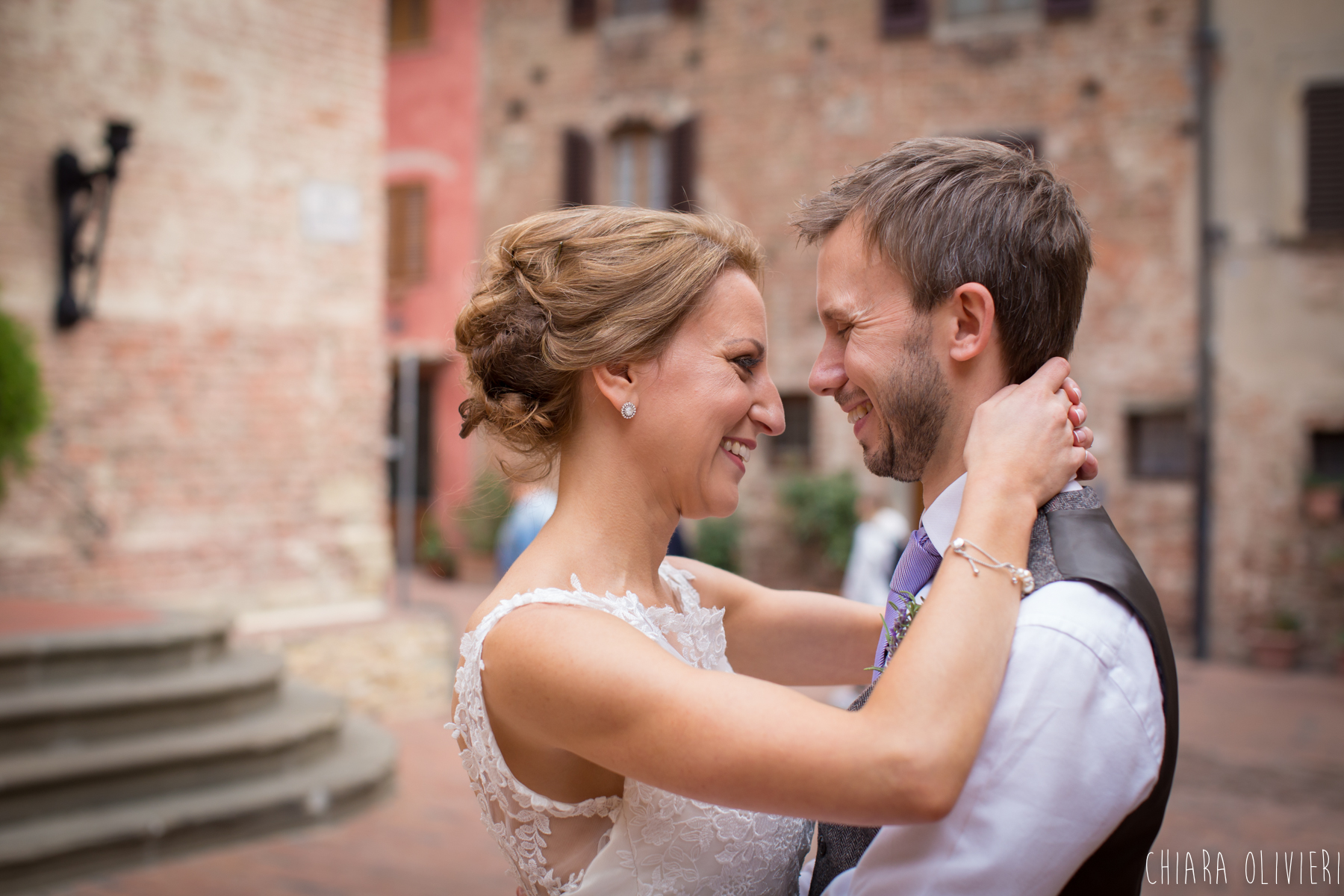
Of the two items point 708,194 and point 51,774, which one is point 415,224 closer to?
point 708,194

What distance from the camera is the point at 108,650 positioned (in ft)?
19.0

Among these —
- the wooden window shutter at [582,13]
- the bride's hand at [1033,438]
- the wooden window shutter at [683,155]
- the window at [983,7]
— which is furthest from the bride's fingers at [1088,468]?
the wooden window shutter at [582,13]

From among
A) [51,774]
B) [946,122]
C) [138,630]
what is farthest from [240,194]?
[946,122]

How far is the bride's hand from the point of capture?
1.51 meters

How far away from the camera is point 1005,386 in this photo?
1688 mm

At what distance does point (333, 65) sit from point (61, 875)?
6879 millimetres

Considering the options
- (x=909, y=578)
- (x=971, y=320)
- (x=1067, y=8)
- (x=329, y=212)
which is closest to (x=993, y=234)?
(x=971, y=320)

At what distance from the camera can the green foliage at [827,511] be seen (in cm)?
1298

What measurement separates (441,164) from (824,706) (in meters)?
16.2

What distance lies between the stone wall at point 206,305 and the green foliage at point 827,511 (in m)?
5.23

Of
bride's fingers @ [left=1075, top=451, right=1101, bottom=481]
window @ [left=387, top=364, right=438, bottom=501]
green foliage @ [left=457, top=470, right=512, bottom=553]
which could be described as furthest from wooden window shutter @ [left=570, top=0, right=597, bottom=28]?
bride's fingers @ [left=1075, top=451, right=1101, bottom=481]

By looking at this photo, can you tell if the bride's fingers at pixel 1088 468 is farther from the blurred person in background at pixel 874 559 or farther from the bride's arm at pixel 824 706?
the blurred person in background at pixel 874 559

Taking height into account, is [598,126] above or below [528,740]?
above

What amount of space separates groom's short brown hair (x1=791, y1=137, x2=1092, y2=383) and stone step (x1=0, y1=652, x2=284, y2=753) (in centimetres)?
511
